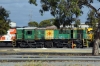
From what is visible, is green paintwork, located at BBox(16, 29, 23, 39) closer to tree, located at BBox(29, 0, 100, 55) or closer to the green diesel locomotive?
the green diesel locomotive

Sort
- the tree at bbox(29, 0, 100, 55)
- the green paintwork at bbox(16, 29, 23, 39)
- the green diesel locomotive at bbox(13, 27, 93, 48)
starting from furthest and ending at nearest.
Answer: the green paintwork at bbox(16, 29, 23, 39)
the green diesel locomotive at bbox(13, 27, 93, 48)
the tree at bbox(29, 0, 100, 55)

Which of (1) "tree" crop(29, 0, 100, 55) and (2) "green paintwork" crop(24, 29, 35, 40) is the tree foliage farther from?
(2) "green paintwork" crop(24, 29, 35, 40)

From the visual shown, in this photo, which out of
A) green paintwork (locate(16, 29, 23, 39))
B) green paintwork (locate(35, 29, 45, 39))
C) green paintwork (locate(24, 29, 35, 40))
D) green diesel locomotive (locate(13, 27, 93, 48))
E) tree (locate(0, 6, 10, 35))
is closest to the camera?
tree (locate(0, 6, 10, 35))

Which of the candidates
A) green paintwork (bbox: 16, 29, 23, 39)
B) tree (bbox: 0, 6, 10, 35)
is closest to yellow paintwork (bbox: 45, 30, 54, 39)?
green paintwork (bbox: 16, 29, 23, 39)

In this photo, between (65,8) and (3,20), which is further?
(3,20)

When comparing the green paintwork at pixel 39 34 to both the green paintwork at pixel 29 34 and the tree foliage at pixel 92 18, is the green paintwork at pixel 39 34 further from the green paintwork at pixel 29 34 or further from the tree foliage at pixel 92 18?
the tree foliage at pixel 92 18

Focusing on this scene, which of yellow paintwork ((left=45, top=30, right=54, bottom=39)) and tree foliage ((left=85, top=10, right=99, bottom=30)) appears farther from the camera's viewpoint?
yellow paintwork ((left=45, top=30, right=54, bottom=39))

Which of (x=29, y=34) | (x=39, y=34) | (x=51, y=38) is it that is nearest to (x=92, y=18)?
(x=51, y=38)

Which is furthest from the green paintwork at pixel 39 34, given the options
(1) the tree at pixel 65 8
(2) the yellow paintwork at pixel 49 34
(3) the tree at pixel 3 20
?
(1) the tree at pixel 65 8

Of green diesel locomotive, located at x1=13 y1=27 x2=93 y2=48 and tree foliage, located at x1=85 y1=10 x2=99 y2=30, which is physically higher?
tree foliage, located at x1=85 y1=10 x2=99 y2=30

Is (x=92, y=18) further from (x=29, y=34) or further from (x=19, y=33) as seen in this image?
(x=19, y=33)

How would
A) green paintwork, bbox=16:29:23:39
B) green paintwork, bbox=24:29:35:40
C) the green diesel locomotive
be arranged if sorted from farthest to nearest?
green paintwork, bbox=16:29:23:39 < green paintwork, bbox=24:29:35:40 < the green diesel locomotive

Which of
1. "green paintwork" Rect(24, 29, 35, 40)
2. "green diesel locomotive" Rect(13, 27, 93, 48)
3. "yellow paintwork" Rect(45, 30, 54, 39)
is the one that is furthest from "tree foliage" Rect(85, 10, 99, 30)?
"green paintwork" Rect(24, 29, 35, 40)

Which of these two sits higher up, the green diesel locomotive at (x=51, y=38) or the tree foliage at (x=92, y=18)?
the tree foliage at (x=92, y=18)
